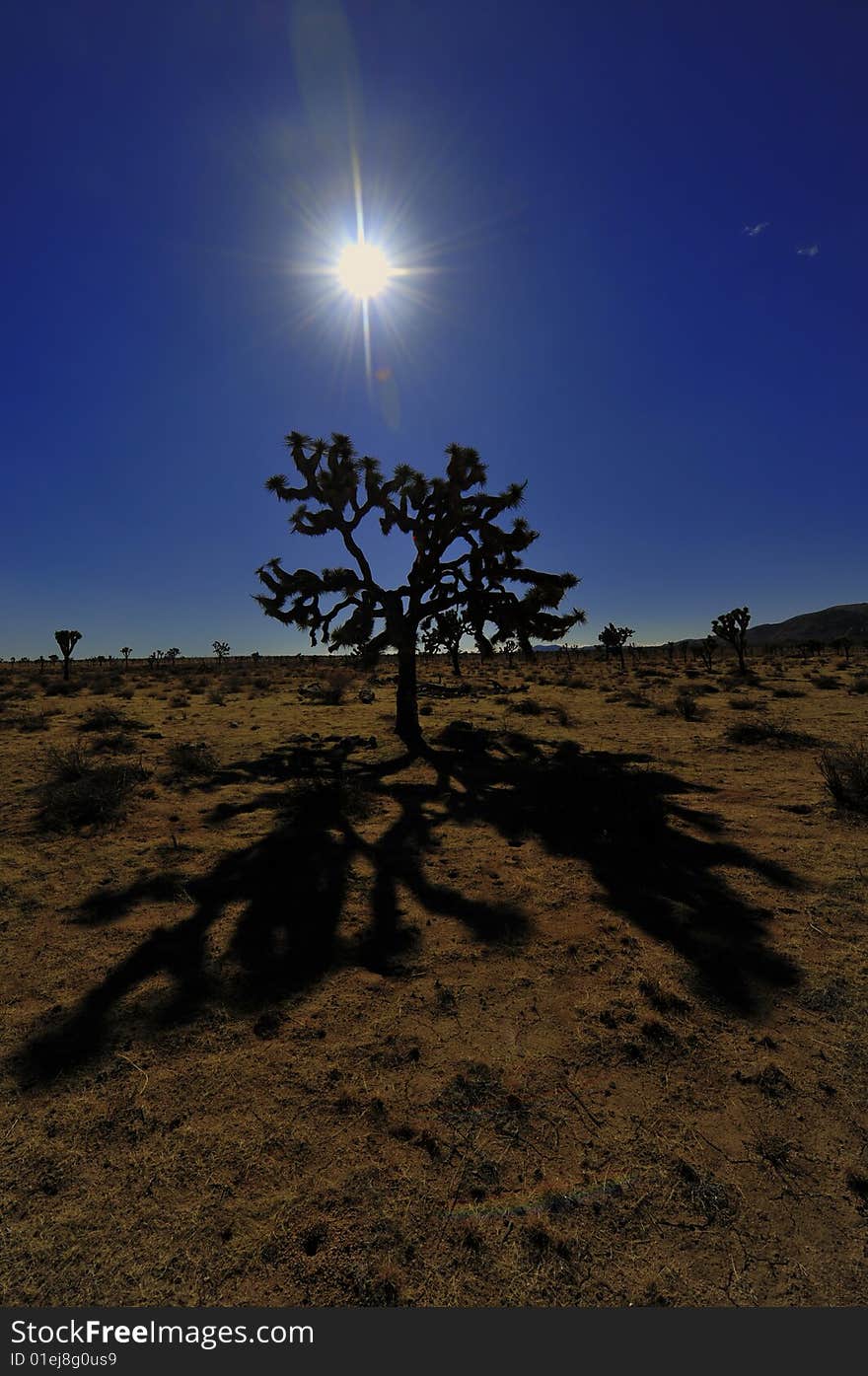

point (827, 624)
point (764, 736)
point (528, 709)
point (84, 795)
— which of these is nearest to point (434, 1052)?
point (84, 795)

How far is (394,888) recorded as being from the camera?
5.77m

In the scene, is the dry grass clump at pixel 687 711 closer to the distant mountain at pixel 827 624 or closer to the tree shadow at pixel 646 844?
the tree shadow at pixel 646 844

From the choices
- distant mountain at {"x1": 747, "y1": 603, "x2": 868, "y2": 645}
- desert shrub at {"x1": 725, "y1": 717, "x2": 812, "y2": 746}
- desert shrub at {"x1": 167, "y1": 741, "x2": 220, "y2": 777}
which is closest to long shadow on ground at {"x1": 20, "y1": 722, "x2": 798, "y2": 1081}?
desert shrub at {"x1": 167, "y1": 741, "x2": 220, "y2": 777}

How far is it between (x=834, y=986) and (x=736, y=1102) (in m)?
1.56

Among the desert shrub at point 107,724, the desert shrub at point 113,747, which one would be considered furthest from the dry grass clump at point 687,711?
the desert shrub at point 107,724

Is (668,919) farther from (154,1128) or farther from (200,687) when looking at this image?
(200,687)

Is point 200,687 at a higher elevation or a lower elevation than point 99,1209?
higher

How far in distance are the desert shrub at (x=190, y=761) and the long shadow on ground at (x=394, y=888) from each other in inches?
21.7

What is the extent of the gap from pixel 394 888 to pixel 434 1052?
2.44 m

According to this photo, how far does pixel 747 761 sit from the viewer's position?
10758 mm

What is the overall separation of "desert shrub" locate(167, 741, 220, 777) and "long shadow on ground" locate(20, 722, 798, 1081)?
55cm

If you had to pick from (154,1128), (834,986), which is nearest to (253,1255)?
(154,1128)

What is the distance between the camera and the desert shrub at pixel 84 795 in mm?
7391

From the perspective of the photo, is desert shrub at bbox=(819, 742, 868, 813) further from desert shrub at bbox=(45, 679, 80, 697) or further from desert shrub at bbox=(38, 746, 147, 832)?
desert shrub at bbox=(45, 679, 80, 697)
